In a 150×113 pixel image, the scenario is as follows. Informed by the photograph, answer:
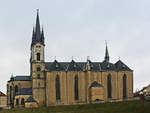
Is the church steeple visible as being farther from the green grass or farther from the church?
the green grass

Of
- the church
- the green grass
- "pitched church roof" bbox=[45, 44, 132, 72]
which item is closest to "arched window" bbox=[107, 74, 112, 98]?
the church

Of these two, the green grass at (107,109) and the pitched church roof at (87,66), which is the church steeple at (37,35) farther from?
the green grass at (107,109)

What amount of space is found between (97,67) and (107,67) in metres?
2.98

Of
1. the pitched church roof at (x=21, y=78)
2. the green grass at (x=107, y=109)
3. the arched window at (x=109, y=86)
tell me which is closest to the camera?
the green grass at (x=107, y=109)

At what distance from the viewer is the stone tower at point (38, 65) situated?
111500 mm

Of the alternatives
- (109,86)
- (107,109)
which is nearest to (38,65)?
(109,86)

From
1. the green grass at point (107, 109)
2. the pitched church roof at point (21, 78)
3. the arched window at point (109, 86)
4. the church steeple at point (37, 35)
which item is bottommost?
the green grass at point (107, 109)

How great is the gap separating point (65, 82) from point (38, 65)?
9.15 m

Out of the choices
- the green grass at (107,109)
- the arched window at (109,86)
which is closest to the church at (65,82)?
the arched window at (109,86)

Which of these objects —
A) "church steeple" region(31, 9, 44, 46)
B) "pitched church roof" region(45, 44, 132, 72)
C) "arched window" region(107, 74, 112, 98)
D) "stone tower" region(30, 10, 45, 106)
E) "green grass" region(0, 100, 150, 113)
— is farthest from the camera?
"arched window" region(107, 74, 112, 98)

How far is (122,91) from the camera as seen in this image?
117750 millimetres

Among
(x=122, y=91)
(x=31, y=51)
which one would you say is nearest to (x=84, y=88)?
(x=122, y=91)

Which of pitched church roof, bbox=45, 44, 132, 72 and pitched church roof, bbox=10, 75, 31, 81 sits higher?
pitched church roof, bbox=45, 44, 132, 72

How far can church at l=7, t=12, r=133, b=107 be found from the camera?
11175cm
